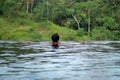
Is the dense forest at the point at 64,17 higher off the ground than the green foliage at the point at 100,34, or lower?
higher

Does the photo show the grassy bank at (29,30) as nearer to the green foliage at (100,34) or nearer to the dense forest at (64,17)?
the dense forest at (64,17)

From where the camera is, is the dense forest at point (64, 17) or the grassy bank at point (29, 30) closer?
the grassy bank at point (29, 30)

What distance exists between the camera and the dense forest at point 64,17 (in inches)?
3273

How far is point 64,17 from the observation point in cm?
9862

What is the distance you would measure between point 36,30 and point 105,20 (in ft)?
67.7

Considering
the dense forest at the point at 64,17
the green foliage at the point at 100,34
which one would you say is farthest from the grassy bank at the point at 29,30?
the green foliage at the point at 100,34

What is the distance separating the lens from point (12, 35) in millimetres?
78938

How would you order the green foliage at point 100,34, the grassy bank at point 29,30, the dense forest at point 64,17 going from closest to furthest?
the grassy bank at point 29,30 → the green foliage at point 100,34 → the dense forest at point 64,17

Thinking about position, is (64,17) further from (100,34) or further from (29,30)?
(29,30)

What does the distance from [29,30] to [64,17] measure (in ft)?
63.5

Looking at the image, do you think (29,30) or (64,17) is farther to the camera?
(64,17)

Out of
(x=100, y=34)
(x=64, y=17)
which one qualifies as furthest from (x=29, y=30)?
(x=64, y=17)

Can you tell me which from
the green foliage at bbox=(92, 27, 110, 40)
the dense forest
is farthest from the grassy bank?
the green foliage at bbox=(92, 27, 110, 40)

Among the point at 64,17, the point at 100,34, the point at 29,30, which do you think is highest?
the point at 64,17
